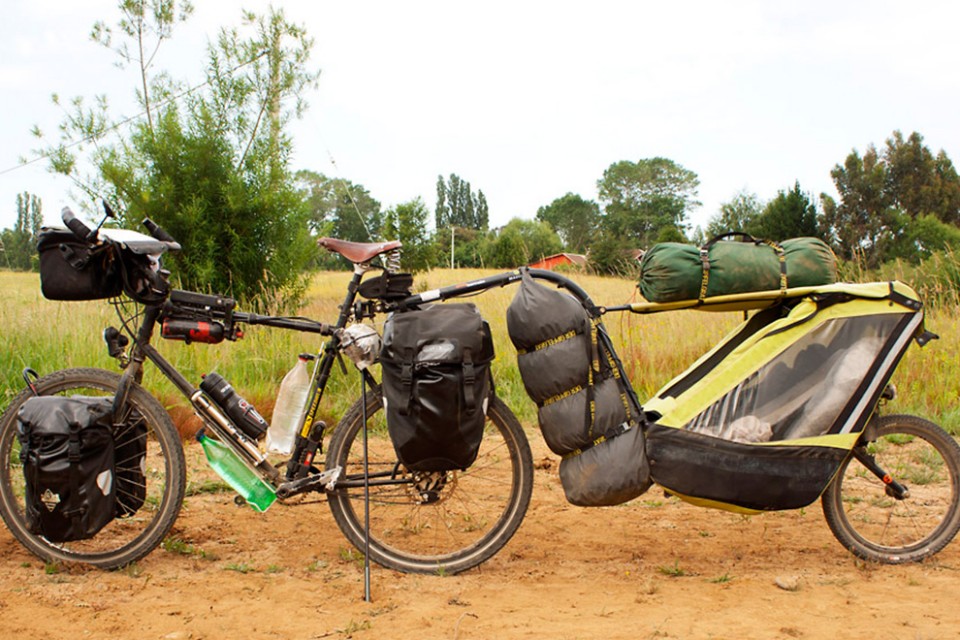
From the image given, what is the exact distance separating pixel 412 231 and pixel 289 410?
65.4 feet

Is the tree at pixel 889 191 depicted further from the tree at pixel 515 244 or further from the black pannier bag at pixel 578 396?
the black pannier bag at pixel 578 396

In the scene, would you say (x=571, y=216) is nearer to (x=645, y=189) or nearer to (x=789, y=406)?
(x=645, y=189)

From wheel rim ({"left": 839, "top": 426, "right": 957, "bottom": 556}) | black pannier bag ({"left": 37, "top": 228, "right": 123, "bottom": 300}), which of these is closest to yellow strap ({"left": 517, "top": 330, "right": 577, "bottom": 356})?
wheel rim ({"left": 839, "top": 426, "right": 957, "bottom": 556})

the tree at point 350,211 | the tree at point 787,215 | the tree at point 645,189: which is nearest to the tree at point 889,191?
the tree at point 787,215

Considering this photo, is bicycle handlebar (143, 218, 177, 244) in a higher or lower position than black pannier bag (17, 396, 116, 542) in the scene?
higher

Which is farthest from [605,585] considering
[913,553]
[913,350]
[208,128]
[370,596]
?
[208,128]

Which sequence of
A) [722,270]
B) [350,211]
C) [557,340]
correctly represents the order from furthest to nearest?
[350,211]
[722,270]
[557,340]

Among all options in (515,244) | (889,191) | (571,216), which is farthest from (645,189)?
(515,244)

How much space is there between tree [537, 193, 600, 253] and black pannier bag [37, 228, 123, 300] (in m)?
77.8

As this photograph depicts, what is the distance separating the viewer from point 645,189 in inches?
3253

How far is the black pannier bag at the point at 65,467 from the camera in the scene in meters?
3.50

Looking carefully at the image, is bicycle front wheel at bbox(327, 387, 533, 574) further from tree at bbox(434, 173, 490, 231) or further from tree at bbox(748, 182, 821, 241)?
tree at bbox(434, 173, 490, 231)

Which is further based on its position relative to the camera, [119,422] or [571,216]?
[571,216]

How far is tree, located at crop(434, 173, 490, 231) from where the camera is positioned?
276ft
